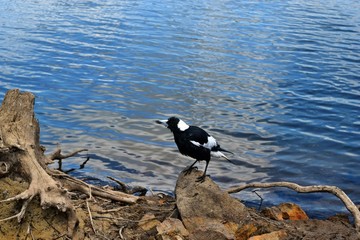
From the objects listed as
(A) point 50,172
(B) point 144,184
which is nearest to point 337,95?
(B) point 144,184

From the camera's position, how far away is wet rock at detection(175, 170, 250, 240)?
249 inches

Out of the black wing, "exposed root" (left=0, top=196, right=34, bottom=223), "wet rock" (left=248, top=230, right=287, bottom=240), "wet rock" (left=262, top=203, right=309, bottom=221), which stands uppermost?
the black wing

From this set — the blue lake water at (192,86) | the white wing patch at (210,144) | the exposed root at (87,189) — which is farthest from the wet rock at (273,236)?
the blue lake water at (192,86)

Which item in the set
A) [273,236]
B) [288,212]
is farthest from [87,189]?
[288,212]

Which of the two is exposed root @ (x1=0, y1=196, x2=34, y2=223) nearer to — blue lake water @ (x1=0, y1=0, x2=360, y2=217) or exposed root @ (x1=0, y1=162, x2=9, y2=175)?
exposed root @ (x1=0, y1=162, x2=9, y2=175)

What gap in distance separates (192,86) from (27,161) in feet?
34.8

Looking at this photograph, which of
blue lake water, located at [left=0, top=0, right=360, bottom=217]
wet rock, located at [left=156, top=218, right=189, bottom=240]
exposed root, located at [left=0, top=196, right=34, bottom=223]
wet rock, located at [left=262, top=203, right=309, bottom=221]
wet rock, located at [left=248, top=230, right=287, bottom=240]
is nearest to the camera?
exposed root, located at [left=0, top=196, right=34, bottom=223]

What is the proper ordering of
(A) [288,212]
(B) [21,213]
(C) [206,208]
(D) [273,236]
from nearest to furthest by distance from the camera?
(B) [21,213] → (D) [273,236] → (C) [206,208] → (A) [288,212]

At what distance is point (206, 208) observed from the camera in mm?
6449

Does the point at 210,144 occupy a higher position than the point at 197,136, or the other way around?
the point at 197,136

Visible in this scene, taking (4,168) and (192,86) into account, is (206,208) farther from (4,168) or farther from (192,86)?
(192,86)

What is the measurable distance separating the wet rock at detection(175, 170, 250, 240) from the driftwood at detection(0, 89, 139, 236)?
3.31ft

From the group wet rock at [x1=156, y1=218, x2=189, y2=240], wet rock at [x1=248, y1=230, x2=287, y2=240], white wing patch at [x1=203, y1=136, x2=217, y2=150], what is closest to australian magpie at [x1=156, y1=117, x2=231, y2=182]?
white wing patch at [x1=203, y1=136, x2=217, y2=150]

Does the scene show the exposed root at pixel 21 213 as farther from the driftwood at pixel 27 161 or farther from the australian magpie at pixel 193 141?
the australian magpie at pixel 193 141
